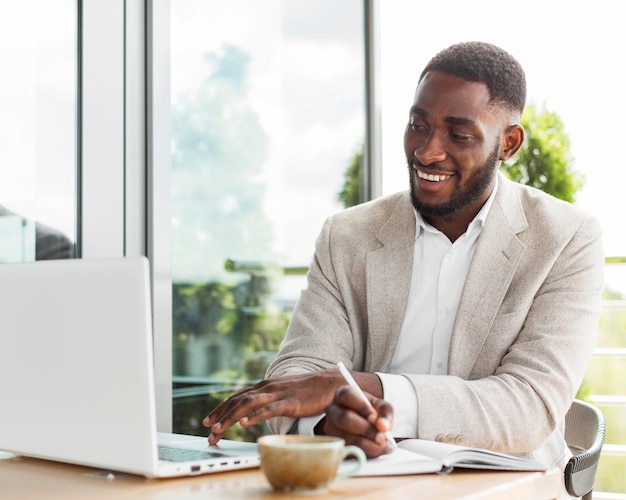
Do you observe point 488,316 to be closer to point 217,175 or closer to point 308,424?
point 308,424

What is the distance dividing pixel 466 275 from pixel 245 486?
103cm

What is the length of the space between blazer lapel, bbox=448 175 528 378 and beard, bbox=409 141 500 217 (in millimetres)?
96

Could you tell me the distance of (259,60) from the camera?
10.1 feet

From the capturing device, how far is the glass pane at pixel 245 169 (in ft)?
9.05

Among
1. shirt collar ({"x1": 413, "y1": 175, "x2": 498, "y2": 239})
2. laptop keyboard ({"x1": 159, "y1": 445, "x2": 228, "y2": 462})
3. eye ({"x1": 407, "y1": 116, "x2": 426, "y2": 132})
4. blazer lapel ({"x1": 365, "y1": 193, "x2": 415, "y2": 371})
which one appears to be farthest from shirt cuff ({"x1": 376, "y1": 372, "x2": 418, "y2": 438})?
eye ({"x1": 407, "y1": 116, "x2": 426, "y2": 132})

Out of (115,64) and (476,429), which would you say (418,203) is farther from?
(115,64)

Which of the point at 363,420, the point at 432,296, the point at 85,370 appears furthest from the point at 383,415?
the point at 432,296

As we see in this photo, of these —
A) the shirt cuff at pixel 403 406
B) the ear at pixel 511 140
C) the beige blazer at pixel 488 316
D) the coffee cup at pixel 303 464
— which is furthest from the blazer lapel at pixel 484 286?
the coffee cup at pixel 303 464

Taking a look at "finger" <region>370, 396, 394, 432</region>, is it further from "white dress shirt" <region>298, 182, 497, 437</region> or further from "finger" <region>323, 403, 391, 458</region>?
"white dress shirt" <region>298, 182, 497, 437</region>

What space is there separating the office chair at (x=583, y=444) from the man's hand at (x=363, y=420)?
1.56 feet

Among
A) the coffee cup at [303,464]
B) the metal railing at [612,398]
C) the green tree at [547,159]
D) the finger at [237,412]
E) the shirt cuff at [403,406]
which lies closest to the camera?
the coffee cup at [303,464]

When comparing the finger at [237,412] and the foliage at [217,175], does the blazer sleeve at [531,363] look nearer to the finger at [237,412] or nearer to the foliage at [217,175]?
the finger at [237,412]

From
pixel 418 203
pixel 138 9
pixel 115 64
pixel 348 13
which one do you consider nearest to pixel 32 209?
pixel 115 64

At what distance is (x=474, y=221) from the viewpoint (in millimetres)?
2156
